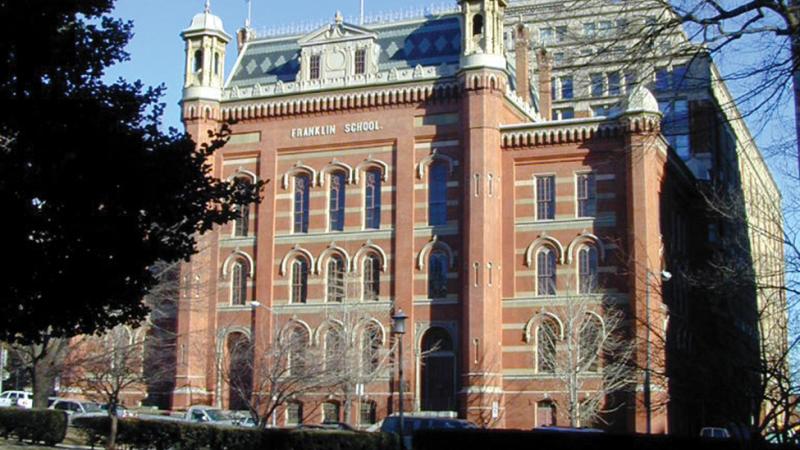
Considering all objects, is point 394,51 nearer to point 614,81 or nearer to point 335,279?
point 335,279

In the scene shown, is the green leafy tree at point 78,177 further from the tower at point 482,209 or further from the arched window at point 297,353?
the tower at point 482,209

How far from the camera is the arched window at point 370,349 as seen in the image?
53.6 m

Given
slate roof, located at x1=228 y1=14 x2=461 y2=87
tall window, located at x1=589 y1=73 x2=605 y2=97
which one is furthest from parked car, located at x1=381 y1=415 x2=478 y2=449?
tall window, located at x1=589 y1=73 x2=605 y2=97

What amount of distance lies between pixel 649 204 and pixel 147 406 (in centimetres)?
2802

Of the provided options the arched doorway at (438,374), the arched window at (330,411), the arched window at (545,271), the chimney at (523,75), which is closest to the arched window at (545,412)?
the arched doorway at (438,374)

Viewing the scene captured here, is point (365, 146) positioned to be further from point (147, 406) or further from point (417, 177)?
point (147, 406)

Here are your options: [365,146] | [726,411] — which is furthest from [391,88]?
[726,411]

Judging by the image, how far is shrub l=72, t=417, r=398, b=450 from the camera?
1210 inches

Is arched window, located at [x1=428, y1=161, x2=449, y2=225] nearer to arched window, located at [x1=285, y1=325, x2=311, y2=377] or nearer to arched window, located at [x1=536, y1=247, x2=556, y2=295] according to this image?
arched window, located at [x1=536, y1=247, x2=556, y2=295]

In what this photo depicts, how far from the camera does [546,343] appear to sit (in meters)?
54.5

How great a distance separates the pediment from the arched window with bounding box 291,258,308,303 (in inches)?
474

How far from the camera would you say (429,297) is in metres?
56.3

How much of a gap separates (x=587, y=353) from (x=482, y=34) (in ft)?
54.6

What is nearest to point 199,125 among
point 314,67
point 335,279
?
point 314,67
